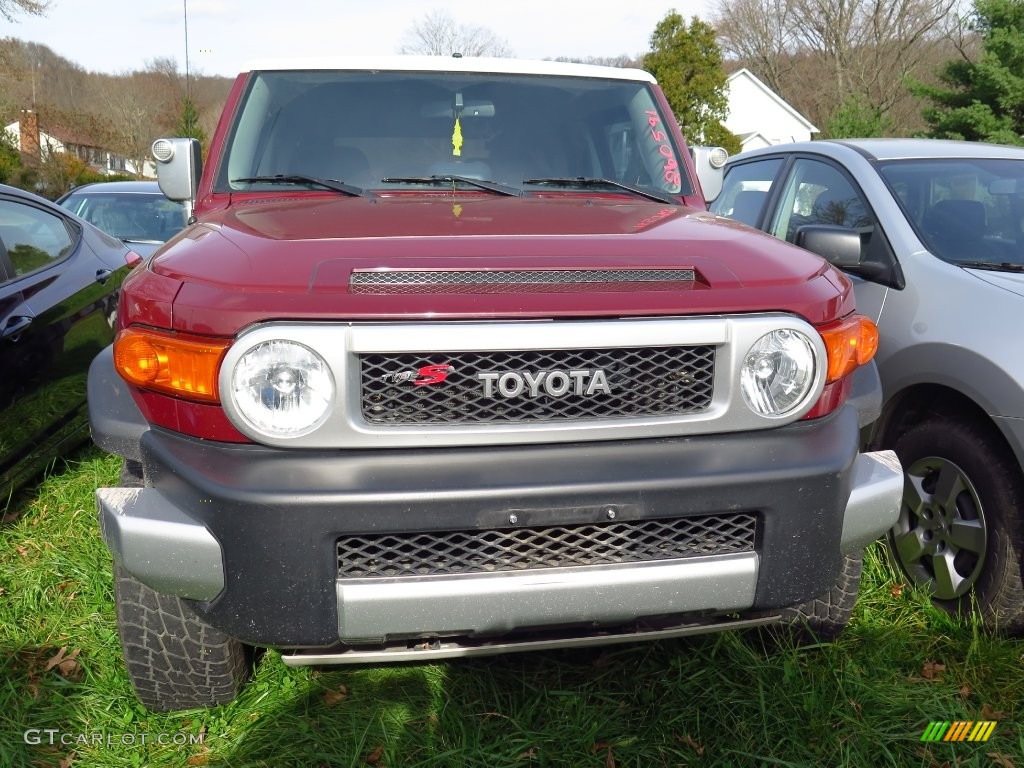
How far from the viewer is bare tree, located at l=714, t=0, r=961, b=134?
117ft

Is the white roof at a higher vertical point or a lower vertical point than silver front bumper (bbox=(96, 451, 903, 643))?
higher

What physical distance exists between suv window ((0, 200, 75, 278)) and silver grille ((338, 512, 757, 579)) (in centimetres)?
275

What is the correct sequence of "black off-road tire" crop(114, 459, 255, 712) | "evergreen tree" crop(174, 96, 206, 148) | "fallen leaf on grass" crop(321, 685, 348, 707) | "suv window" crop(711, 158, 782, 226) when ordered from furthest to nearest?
"evergreen tree" crop(174, 96, 206, 148), "suv window" crop(711, 158, 782, 226), "fallen leaf on grass" crop(321, 685, 348, 707), "black off-road tire" crop(114, 459, 255, 712)

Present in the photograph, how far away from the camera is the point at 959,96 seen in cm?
2116

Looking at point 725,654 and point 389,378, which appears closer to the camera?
point 389,378

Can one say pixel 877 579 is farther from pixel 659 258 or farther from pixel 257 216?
pixel 257 216

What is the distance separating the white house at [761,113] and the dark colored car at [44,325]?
144 ft

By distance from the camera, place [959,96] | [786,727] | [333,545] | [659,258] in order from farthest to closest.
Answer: [959,96] < [786,727] < [659,258] < [333,545]

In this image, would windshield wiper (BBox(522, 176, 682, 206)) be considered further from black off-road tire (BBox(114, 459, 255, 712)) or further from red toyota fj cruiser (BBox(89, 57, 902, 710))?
black off-road tire (BBox(114, 459, 255, 712))

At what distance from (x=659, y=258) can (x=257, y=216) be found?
47.7 inches

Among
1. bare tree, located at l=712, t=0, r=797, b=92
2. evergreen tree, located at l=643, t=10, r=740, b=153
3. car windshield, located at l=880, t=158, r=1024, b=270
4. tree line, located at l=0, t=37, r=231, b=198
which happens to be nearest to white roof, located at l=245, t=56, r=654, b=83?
car windshield, located at l=880, t=158, r=1024, b=270

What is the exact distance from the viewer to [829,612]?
2.58 metres

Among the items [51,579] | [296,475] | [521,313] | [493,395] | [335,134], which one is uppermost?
[335,134]

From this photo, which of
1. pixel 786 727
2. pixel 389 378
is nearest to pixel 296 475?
pixel 389 378
